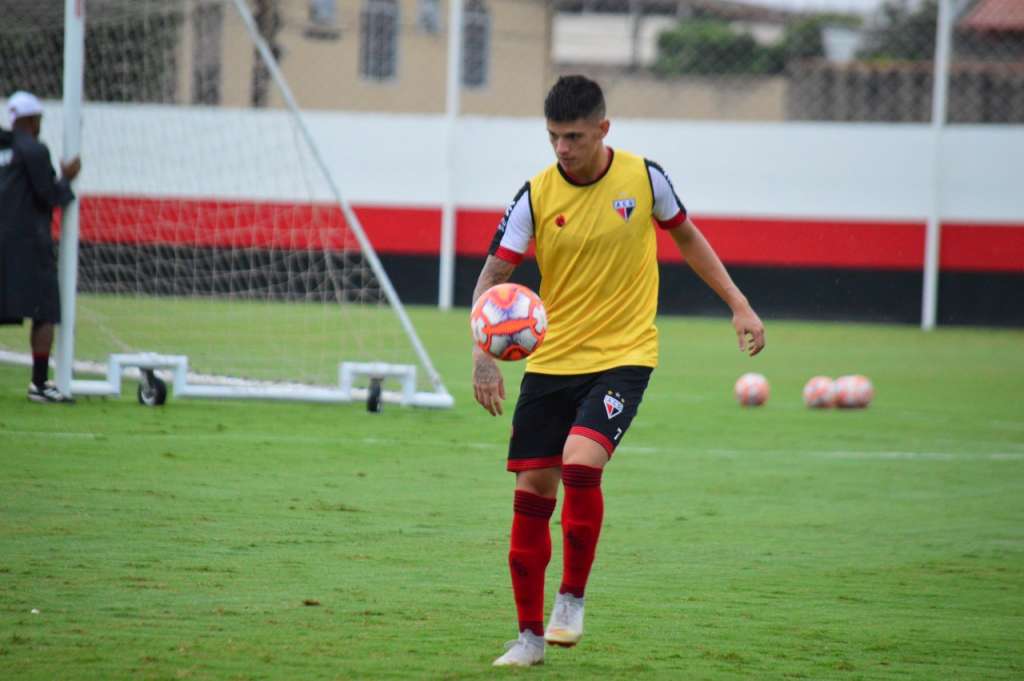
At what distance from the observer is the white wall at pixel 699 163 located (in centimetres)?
2525

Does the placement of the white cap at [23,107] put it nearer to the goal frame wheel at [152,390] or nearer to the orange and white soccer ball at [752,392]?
the goal frame wheel at [152,390]

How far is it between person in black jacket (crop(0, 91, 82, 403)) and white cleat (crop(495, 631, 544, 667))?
767 centimetres

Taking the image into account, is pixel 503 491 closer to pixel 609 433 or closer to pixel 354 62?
pixel 609 433

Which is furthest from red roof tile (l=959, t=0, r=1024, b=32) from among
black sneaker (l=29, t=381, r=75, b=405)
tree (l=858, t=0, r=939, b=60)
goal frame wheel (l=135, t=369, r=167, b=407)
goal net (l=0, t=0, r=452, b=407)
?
black sneaker (l=29, t=381, r=75, b=405)

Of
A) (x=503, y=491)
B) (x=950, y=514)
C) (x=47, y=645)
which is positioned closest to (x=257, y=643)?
(x=47, y=645)

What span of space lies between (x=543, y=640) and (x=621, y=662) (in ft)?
0.92

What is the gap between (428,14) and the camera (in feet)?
94.5

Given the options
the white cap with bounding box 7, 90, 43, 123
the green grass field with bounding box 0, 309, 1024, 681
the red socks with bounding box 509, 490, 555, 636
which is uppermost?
the white cap with bounding box 7, 90, 43, 123

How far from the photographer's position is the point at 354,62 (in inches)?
1096

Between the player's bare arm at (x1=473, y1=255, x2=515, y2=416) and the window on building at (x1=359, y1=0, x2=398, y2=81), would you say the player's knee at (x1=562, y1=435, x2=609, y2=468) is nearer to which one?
the player's bare arm at (x1=473, y1=255, x2=515, y2=416)

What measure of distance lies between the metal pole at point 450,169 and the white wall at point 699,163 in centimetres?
15

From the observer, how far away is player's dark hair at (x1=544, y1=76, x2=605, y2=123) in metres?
5.60

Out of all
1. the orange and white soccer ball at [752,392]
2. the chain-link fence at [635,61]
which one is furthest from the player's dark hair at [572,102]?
the chain-link fence at [635,61]

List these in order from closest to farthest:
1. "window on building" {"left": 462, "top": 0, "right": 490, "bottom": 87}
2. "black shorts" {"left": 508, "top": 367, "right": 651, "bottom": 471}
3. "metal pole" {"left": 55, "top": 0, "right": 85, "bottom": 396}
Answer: "black shorts" {"left": 508, "top": 367, "right": 651, "bottom": 471}, "metal pole" {"left": 55, "top": 0, "right": 85, "bottom": 396}, "window on building" {"left": 462, "top": 0, "right": 490, "bottom": 87}
